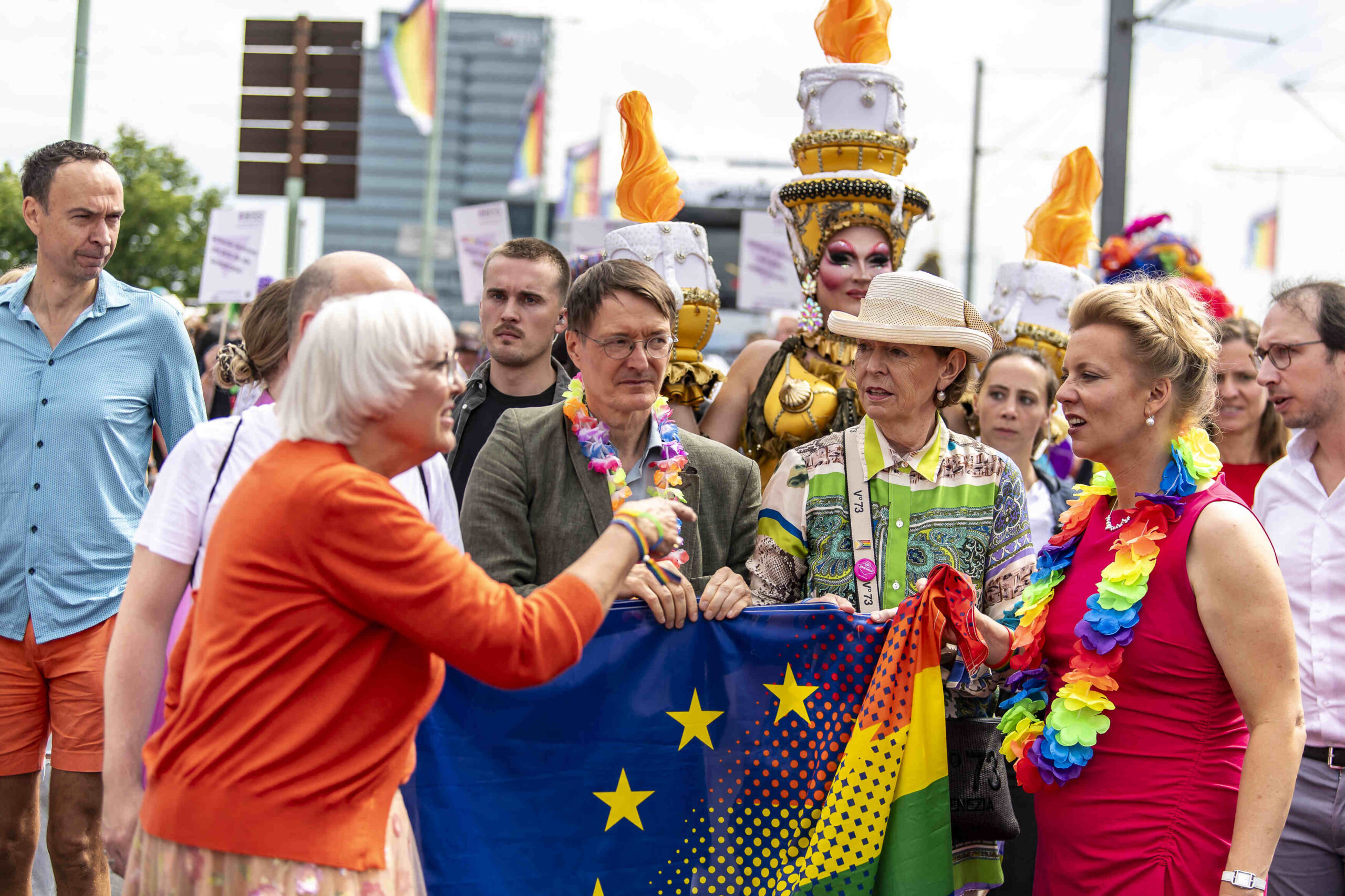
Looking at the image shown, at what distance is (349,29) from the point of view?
34.7 feet

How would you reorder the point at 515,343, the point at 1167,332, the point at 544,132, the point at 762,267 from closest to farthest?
1. the point at 1167,332
2. the point at 515,343
3. the point at 762,267
4. the point at 544,132

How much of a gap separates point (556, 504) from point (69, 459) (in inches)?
67.8

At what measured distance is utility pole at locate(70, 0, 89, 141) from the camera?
8680 mm

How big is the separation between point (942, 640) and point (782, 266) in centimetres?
920

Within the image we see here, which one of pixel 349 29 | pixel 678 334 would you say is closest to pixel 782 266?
pixel 349 29

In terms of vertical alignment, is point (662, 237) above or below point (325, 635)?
above

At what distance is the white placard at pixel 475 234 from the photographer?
37.7ft

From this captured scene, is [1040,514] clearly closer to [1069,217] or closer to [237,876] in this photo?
[1069,217]

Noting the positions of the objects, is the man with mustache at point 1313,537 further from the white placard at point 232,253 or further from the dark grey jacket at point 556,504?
the white placard at point 232,253

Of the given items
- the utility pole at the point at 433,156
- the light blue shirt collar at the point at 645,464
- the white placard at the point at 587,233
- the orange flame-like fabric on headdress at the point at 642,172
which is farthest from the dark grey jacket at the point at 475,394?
the utility pole at the point at 433,156

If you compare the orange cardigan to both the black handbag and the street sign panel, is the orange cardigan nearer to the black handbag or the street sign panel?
the black handbag

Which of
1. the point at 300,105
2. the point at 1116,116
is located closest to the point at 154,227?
the point at 300,105

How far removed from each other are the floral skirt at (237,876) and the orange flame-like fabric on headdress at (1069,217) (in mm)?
4729

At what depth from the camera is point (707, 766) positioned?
3021 millimetres
